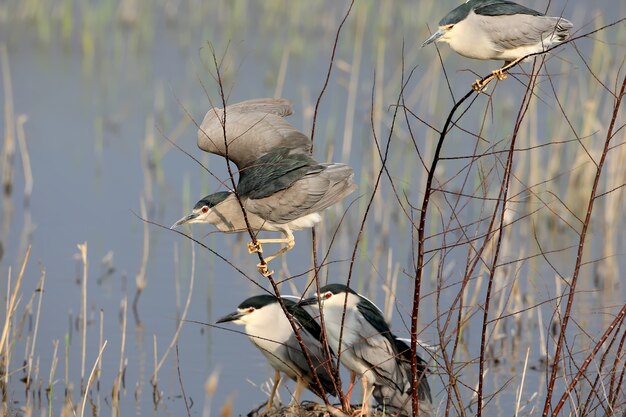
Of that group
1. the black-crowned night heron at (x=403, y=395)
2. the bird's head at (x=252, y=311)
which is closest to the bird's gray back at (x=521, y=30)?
the black-crowned night heron at (x=403, y=395)

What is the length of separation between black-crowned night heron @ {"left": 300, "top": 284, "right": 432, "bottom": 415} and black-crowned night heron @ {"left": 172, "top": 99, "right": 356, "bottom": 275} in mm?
532

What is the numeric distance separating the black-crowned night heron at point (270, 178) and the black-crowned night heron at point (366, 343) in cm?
53

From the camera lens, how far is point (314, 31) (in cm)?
1552

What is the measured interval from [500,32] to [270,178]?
4.02 feet

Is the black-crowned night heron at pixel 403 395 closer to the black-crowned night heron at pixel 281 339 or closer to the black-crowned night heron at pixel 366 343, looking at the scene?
the black-crowned night heron at pixel 366 343

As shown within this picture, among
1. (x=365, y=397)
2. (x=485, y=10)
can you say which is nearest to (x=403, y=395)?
(x=365, y=397)

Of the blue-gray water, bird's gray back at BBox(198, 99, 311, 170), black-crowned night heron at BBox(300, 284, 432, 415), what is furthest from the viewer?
the blue-gray water

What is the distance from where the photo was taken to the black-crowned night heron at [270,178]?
481cm

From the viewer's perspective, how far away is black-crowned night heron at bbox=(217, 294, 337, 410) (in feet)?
18.0

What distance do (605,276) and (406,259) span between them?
1.38m

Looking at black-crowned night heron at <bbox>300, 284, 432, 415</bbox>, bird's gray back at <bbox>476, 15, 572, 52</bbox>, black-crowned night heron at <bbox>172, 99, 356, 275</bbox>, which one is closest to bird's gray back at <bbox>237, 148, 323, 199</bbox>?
black-crowned night heron at <bbox>172, 99, 356, 275</bbox>

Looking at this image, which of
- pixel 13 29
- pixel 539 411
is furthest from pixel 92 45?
pixel 539 411

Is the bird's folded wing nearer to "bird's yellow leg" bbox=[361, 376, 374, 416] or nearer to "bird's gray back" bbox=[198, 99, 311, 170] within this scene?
"bird's gray back" bbox=[198, 99, 311, 170]

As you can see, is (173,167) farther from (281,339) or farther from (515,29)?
(515,29)
